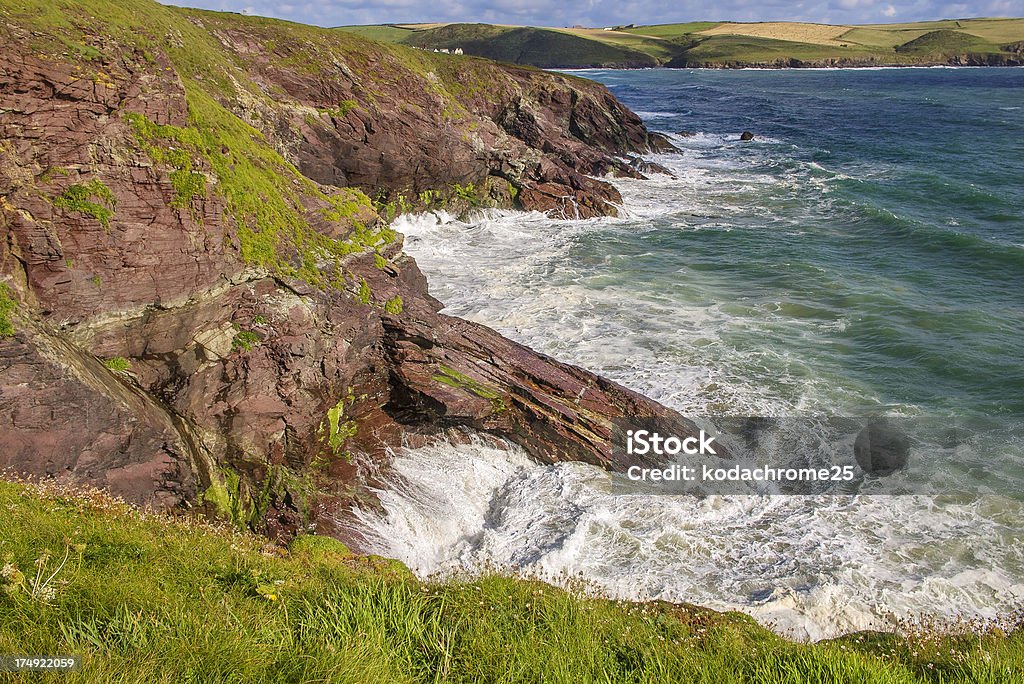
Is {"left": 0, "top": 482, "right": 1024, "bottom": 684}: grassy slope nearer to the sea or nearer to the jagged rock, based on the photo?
the sea

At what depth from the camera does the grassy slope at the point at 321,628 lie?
5.04m

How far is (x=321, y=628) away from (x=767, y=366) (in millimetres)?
16242

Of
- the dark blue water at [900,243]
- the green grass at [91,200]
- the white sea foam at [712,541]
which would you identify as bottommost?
the white sea foam at [712,541]

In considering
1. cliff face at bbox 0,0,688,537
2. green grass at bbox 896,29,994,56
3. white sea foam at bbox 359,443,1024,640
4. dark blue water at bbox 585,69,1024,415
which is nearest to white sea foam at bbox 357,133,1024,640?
white sea foam at bbox 359,443,1024,640

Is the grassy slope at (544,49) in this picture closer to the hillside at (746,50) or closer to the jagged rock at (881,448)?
the hillside at (746,50)

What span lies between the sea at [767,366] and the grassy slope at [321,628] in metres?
1.92

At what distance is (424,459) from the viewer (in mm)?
14086

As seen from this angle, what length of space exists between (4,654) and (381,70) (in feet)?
115

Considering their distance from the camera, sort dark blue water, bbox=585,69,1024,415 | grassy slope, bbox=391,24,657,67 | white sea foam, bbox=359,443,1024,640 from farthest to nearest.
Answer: grassy slope, bbox=391,24,657,67
dark blue water, bbox=585,69,1024,415
white sea foam, bbox=359,443,1024,640

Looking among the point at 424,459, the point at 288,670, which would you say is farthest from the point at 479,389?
the point at 288,670

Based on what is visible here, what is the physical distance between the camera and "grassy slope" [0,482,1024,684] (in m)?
5.04

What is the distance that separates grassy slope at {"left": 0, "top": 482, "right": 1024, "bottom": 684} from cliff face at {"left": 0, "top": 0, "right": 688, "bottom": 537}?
2947 millimetres

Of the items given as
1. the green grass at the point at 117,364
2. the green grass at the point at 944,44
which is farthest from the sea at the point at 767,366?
the green grass at the point at 944,44

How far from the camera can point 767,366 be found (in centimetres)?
1897
